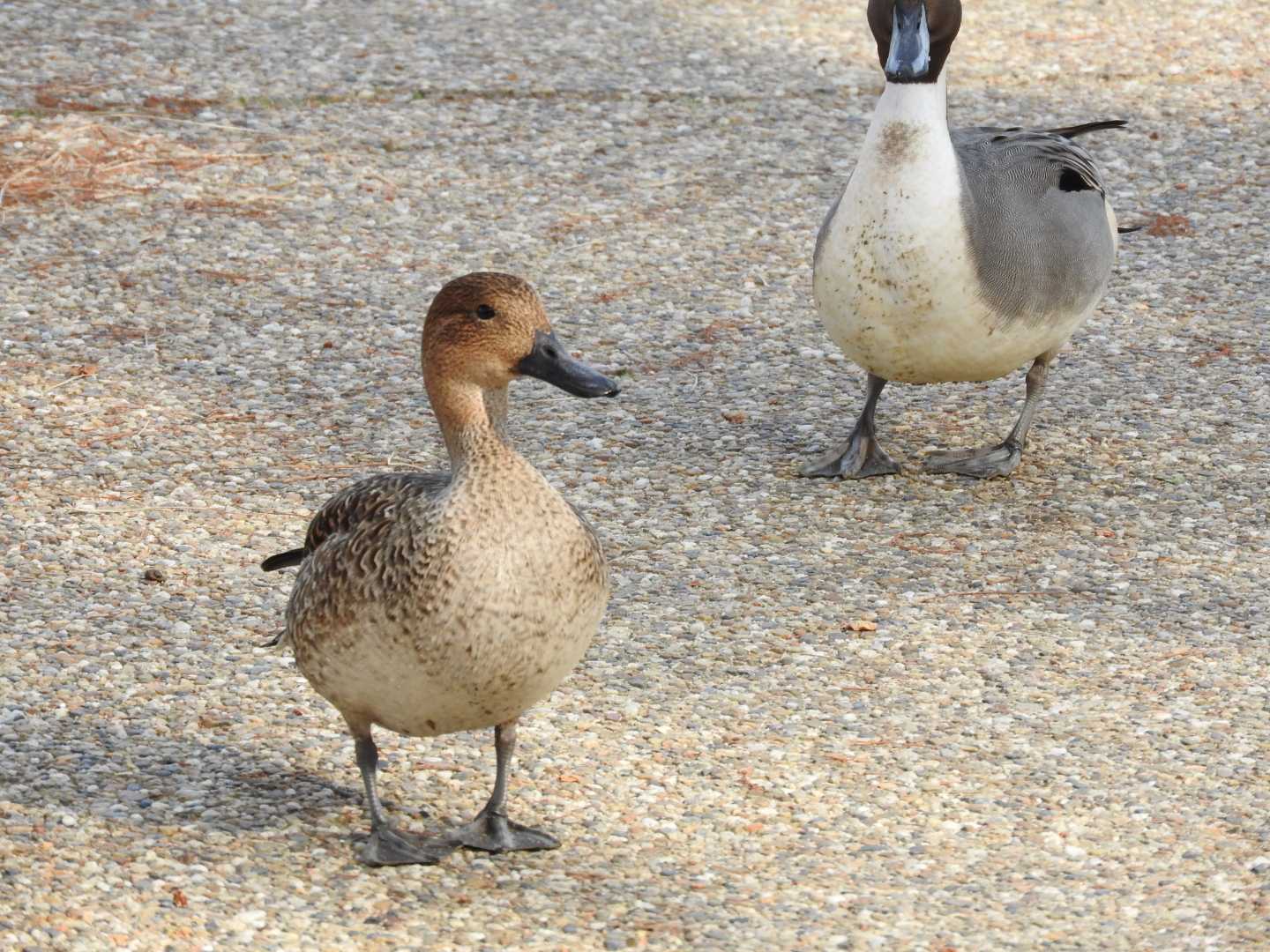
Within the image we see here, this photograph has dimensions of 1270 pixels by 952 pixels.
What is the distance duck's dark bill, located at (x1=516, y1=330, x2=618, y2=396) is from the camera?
3.72 meters

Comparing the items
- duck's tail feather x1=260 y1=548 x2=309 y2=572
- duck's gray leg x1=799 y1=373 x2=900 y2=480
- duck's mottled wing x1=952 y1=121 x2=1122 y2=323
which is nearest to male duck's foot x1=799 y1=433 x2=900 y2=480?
duck's gray leg x1=799 y1=373 x2=900 y2=480

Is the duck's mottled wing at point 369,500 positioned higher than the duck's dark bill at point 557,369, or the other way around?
the duck's dark bill at point 557,369

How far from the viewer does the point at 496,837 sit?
3848 millimetres

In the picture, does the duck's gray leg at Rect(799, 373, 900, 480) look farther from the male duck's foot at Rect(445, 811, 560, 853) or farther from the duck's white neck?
the male duck's foot at Rect(445, 811, 560, 853)

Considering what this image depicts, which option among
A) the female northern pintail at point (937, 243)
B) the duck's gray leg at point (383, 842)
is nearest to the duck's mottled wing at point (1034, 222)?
the female northern pintail at point (937, 243)

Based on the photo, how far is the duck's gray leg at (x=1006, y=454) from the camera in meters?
5.99

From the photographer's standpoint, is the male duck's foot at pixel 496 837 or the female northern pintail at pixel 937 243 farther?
the female northern pintail at pixel 937 243

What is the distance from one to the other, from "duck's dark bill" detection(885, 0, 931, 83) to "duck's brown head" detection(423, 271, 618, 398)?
2209 millimetres

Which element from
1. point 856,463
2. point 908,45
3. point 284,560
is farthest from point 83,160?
point 284,560

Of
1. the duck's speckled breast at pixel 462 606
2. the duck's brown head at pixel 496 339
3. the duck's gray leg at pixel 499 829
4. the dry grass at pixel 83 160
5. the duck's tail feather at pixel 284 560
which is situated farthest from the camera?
the dry grass at pixel 83 160

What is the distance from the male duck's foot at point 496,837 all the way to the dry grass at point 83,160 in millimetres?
4956

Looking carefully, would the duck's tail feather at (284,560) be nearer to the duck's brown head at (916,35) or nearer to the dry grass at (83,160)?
the duck's brown head at (916,35)

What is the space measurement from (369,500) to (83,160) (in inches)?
203

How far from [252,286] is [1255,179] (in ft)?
14.9
